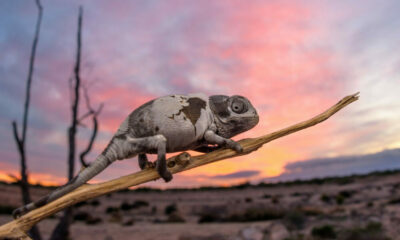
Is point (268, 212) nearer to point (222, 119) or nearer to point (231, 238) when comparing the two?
point (231, 238)

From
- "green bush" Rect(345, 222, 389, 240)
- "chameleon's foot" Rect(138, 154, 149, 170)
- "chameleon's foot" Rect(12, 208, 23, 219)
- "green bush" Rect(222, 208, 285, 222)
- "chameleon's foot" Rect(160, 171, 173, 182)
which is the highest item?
"chameleon's foot" Rect(138, 154, 149, 170)

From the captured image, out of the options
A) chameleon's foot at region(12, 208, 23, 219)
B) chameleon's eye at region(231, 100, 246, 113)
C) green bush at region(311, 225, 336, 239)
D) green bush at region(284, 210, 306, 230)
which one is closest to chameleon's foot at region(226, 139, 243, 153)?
chameleon's eye at region(231, 100, 246, 113)

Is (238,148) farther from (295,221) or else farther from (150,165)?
(295,221)

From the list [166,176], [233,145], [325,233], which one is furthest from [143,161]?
[325,233]

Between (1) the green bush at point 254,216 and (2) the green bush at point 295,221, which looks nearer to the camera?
(2) the green bush at point 295,221

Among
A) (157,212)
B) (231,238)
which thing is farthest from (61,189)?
(157,212)

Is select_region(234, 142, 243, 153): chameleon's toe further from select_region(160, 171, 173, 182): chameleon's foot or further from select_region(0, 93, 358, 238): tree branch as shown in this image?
select_region(160, 171, 173, 182): chameleon's foot

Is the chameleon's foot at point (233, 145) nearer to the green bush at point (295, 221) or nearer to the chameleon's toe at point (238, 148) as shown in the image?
the chameleon's toe at point (238, 148)

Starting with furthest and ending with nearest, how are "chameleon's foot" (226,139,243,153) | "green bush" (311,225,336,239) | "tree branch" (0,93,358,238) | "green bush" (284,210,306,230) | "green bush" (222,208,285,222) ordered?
"green bush" (222,208,285,222) → "green bush" (284,210,306,230) → "green bush" (311,225,336,239) → "chameleon's foot" (226,139,243,153) → "tree branch" (0,93,358,238)

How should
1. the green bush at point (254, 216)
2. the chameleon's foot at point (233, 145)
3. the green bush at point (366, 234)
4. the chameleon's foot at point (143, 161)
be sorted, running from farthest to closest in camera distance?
the green bush at point (254, 216)
the green bush at point (366, 234)
the chameleon's foot at point (143, 161)
the chameleon's foot at point (233, 145)

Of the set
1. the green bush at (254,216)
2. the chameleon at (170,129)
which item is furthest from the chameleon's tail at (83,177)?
the green bush at (254,216)
